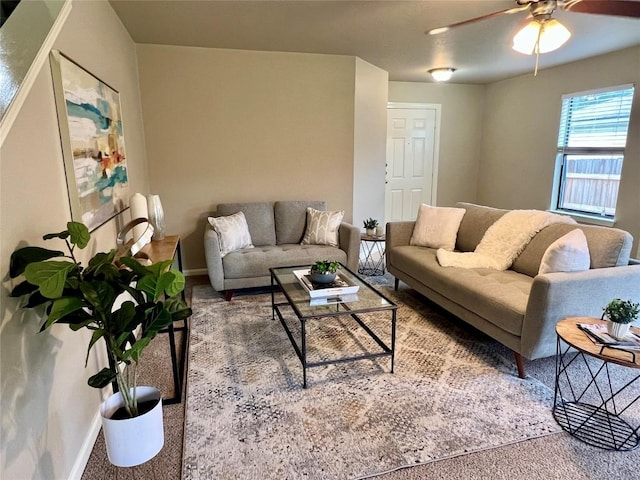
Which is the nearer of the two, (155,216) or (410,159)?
(155,216)

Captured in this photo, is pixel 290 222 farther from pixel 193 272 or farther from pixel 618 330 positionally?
pixel 618 330

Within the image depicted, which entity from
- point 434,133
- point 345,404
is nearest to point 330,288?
point 345,404

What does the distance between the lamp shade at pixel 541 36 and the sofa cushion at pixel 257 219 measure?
2663 millimetres

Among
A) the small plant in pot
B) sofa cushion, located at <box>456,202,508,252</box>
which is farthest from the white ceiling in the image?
the small plant in pot

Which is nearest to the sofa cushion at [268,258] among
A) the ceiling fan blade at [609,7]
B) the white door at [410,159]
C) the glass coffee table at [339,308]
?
the glass coffee table at [339,308]

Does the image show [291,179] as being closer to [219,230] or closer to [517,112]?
[219,230]

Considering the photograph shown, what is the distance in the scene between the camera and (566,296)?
2107 millimetres

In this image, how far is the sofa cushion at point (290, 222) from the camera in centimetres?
411

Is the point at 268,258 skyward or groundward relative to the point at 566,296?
groundward

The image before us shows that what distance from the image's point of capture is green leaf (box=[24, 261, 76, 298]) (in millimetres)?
1153

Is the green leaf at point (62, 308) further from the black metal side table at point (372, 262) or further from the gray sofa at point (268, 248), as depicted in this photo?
the black metal side table at point (372, 262)

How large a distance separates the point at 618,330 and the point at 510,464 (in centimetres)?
78

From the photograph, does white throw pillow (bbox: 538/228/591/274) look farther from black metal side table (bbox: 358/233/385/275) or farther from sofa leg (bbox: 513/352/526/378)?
black metal side table (bbox: 358/233/385/275)

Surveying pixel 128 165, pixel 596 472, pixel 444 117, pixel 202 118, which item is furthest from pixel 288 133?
pixel 596 472
